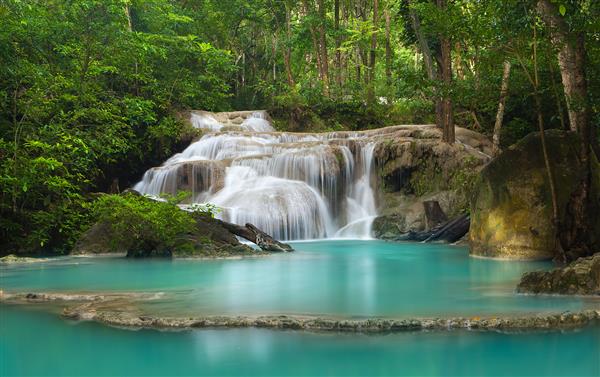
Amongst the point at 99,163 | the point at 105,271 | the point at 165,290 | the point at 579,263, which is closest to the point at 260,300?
the point at 165,290

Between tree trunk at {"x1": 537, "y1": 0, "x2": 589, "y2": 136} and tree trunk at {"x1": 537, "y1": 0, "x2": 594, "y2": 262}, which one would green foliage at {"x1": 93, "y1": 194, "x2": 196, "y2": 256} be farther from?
tree trunk at {"x1": 537, "y1": 0, "x2": 589, "y2": 136}

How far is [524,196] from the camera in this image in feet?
36.3

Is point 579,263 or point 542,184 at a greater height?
point 542,184

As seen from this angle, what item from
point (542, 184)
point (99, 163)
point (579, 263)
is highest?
point (99, 163)

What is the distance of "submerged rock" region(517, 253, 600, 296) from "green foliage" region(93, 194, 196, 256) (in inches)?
269

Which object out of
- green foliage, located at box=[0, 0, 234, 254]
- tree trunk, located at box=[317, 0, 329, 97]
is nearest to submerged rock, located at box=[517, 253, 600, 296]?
green foliage, located at box=[0, 0, 234, 254]

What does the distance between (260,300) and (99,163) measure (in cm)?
1489

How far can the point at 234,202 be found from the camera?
1825 centimetres

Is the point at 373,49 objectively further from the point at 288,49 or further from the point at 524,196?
the point at 524,196

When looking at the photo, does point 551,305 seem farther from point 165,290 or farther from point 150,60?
point 150,60

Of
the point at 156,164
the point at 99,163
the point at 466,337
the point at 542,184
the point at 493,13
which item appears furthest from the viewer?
the point at 156,164

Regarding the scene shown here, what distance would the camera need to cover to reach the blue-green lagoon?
4145mm

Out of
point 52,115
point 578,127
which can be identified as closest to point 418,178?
point 578,127

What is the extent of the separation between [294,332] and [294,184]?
14.4 meters
